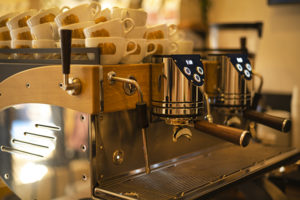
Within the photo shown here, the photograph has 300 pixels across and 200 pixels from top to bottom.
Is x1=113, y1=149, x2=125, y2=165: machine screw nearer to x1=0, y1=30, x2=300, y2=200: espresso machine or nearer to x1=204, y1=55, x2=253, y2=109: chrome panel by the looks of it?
x1=0, y1=30, x2=300, y2=200: espresso machine

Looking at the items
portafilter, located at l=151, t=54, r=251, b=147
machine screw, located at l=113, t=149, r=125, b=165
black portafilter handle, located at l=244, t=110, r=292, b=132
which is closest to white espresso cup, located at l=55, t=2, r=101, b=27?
portafilter, located at l=151, t=54, r=251, b=147

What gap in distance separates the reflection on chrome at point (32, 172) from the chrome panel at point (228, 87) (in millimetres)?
495

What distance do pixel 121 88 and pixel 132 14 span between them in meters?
0.23

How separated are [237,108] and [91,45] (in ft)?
1.49

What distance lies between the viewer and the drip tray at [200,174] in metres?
0.80

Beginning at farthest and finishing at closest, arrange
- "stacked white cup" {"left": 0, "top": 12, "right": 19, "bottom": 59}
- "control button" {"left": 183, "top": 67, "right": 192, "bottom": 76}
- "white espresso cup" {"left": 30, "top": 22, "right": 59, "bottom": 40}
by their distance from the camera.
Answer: "stacked white cup" {"left": 0, "top": 12, "right": 19, "bottom": 59}
"white espresso cup" {"left": 30, "top": 22, "right": 59, "bottom": 40}
"control button" {"left": 183, "top": 67, "right": 192, "bottom": 76}

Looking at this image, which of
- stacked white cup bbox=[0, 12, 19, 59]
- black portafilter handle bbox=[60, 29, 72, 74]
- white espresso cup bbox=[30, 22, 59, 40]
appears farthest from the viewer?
stacked white cup bbox=[0, 12, 19, 59]

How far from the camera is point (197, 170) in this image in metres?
0.98

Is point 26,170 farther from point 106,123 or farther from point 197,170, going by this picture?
point 197,170

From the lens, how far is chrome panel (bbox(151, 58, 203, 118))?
2.78 feet

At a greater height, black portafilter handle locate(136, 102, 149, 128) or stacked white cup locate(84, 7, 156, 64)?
stacked white cup locate(84, 7, 156, 64)

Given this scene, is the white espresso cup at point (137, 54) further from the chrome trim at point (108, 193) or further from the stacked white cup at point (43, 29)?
the chrome trim at point (108, 193)

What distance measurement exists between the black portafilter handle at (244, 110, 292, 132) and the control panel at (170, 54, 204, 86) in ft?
0.81

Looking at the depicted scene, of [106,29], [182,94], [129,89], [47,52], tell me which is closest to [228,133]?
[182,94]
